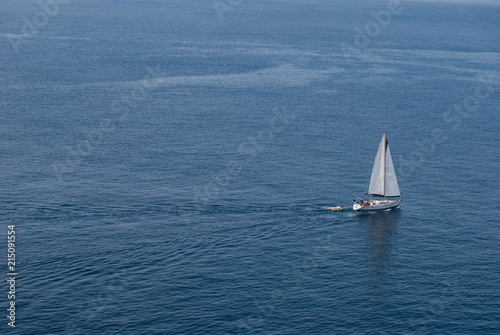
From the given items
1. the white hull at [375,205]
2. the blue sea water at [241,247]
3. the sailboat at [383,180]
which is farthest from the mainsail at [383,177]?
the blue sea water at [241,247]

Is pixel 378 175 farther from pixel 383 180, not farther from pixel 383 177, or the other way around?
pixel 383 180

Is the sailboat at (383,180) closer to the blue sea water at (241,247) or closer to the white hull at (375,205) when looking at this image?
the white hull at (375,205)

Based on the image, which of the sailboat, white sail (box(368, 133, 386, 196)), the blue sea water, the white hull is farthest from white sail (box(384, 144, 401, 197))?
the blue sea water

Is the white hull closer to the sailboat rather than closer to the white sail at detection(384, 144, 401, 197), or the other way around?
the sailboat

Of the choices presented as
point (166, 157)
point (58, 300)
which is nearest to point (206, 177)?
point (166, 157)

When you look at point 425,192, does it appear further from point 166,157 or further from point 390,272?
point 166,157

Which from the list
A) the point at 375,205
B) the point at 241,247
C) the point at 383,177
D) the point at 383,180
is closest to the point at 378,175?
the point at 383,177
